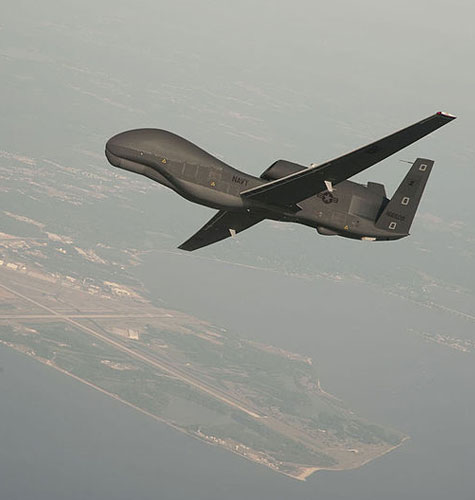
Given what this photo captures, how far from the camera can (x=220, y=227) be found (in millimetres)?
55406

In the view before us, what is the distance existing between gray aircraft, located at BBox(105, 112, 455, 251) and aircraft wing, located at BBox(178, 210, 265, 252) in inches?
35.3

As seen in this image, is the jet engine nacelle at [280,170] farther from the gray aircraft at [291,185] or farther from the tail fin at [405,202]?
the tail fin at [405,202]

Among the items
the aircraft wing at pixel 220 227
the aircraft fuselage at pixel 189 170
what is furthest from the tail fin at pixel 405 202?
the aircraft wing at pixel 220 227

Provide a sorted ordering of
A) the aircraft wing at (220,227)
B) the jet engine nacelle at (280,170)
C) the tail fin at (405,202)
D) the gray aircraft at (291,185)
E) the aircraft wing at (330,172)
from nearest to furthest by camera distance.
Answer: the aircraft wing at (330,172)
the gray aircraft at (291,185)
the jet engine nacelle at (280,170)
the tail fin at (405,202)
the aircraft wing at (220,227)

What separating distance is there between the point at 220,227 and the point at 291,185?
9.29 meters

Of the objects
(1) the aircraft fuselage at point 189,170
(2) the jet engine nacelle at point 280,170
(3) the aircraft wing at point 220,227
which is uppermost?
(2) the jet engine nacelle at point 280,170

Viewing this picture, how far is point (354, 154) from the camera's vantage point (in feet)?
148

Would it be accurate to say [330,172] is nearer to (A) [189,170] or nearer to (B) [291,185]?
(B) [291,185]

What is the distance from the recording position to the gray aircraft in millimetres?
46594

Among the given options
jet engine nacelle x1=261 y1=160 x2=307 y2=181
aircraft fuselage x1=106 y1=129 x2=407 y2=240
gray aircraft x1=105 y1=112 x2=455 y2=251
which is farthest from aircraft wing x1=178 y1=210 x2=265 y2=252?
jet engine nacelle x1=261 y1=160 x2=307 y2=181

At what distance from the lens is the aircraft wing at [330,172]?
44.2m

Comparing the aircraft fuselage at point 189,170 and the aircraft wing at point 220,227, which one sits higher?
the aircraft fuselage at point 189,170

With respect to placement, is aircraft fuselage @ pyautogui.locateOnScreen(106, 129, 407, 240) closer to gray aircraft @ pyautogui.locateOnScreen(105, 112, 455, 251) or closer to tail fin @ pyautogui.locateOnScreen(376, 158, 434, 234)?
gray aircraft @ pyautogui.locateOnScreen(105, 112, 455, 251)

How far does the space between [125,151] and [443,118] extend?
17.8 metres
